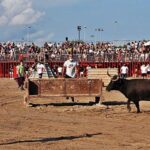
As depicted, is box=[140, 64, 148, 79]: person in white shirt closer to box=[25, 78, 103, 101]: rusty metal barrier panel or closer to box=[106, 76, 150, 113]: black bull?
box=[25, 78, 103, 101]: rusty metal barrier panel

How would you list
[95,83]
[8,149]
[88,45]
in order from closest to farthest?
1. [8,149]
2. [95,83]
3. [88,45]

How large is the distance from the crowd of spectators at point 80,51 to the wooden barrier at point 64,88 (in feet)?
80.1

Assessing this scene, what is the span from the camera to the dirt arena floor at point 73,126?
11602 millimetres

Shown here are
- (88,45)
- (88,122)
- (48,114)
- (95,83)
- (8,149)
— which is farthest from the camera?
(88,45)

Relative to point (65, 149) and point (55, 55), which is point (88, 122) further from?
A: point (55, 55)

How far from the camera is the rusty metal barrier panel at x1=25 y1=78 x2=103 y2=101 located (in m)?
20.8

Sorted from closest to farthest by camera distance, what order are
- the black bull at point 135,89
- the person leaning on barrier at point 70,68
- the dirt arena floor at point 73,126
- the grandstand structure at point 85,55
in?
the dirt arena floor at point 73,126, the black bull at point 135,89, the person leaning on barrier at point 70,68, the grandstand structure at point 85,55

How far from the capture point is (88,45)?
51.6 meters

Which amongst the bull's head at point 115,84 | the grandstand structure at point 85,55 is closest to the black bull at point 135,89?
the bull's head at point 115,84

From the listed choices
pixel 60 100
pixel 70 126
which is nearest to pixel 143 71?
pixel 60 100

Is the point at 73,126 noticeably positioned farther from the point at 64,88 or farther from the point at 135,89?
the point at 64,88

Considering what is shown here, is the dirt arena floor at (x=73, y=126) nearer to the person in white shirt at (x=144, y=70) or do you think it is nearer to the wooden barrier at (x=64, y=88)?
the wooden barrier at (x=64, y=88)

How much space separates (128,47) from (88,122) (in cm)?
3498

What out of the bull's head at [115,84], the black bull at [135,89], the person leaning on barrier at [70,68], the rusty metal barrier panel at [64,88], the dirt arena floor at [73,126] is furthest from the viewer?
the person leaning on barrier at [70,68]
